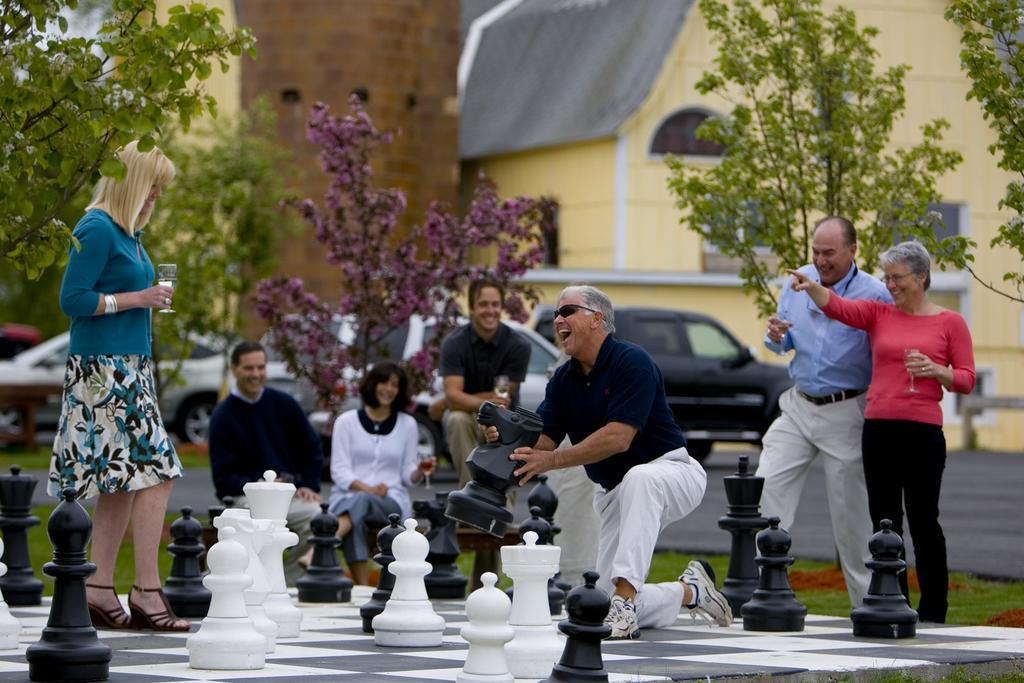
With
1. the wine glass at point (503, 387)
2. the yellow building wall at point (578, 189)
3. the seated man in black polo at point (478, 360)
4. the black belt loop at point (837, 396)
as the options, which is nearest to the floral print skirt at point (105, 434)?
the wine glass at point (503, 387)

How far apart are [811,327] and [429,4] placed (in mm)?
23696

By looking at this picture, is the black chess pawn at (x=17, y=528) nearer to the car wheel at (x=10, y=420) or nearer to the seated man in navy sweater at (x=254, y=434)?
the seated man in navy sweater at (x=254, y=434)

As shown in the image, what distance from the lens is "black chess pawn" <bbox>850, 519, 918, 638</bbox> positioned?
7.80m

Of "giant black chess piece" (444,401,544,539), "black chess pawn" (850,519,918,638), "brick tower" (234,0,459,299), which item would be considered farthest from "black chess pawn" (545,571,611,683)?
"brick tower" (234,0,459,299)

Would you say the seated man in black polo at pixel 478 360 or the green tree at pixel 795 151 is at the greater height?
the green tree at pixel 795 151

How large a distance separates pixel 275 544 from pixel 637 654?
167 centimetres

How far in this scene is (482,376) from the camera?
11.3 meters

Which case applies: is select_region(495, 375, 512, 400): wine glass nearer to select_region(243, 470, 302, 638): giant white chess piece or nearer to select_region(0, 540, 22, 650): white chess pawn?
select_region(243, 470, 302, 638): giant white chess piece

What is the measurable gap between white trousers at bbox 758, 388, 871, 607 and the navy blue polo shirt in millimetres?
1208

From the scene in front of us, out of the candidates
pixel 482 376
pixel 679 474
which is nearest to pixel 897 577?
pixel 679 474

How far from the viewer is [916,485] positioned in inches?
341

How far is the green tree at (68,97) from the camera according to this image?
634cm

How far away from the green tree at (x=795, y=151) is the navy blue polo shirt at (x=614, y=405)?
4062 mm

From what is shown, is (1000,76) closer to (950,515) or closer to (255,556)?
(255,556)
